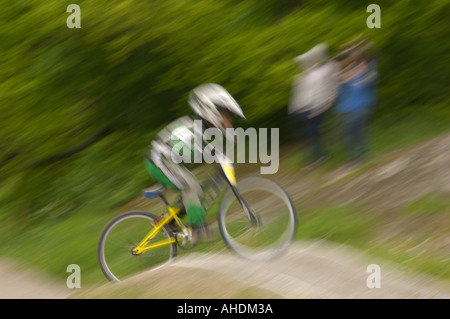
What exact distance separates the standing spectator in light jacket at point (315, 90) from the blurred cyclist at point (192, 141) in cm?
223

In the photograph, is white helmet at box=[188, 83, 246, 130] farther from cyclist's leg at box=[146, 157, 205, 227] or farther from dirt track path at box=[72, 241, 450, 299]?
dirt track path at box=[72, 241, 450, 299]

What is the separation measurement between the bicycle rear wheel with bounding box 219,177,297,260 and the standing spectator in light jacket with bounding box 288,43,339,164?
7.82 feet

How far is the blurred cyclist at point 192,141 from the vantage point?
5.50 metres

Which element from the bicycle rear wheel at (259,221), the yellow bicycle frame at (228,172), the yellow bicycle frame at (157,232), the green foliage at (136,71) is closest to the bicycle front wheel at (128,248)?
the yellow bicycle frame at (157,232)

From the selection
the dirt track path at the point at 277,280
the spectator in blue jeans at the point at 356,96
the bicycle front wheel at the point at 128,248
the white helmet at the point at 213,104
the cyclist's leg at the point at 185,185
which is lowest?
the dirt track path at the point at 277,280

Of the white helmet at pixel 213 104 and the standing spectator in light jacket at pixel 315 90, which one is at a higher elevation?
the standing spectator in light jacket at pixel 315 90

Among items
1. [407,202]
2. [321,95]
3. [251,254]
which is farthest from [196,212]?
[321,95]

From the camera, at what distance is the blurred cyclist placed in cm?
550

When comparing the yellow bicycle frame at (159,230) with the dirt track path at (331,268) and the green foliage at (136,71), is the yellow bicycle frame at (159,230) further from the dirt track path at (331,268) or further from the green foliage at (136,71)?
the green foliage at (136,71)

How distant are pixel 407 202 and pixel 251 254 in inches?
68.8

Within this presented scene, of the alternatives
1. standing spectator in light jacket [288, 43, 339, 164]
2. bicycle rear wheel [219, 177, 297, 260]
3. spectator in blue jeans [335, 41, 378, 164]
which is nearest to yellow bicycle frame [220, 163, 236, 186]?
bicycle rear wheel [219, 177, 297, 260]

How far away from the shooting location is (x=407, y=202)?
6684mm

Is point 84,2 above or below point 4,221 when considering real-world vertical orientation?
above

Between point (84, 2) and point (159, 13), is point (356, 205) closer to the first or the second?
point (159, 13)
